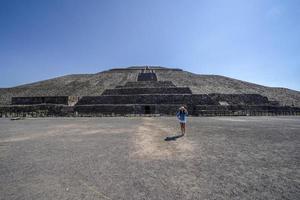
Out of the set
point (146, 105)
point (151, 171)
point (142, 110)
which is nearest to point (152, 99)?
point (146, 105)

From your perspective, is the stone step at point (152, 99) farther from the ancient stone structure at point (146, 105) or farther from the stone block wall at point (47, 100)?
the stone block wall at point (47, 100)

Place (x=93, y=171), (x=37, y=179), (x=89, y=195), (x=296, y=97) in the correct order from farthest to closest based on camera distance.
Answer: (x=296, y=97) → (x=93, y=171) → (x=37, y=179) → (x=89, y=195)

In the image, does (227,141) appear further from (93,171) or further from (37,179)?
(37,179)

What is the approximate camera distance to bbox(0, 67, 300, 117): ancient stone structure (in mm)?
24891

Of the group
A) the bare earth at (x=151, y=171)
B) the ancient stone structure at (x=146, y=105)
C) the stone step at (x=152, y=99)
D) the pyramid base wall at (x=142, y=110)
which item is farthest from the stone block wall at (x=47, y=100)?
the bare earth at (x=151, y=171)

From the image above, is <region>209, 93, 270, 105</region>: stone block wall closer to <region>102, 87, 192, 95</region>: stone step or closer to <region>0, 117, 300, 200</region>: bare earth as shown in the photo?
<region>102, 87, 192, 95</region>: stone step

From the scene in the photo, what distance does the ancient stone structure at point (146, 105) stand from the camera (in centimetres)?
2489

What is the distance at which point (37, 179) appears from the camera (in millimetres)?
4285

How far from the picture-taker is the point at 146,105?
82.9ft

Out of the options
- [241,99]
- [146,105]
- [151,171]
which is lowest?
[151,171]

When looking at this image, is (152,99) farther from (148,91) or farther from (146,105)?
(148,91)

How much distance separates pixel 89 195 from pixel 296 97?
40887 mm

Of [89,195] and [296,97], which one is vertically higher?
[296,97]

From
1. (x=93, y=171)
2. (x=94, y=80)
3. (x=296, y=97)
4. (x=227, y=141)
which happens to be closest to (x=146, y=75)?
(x=94, y=80)
